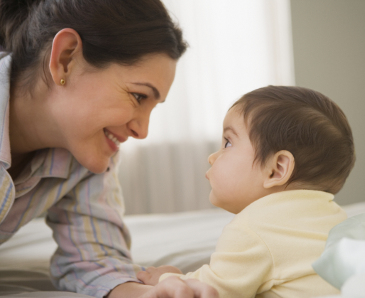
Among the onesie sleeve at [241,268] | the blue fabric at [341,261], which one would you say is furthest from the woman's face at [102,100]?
the blue fabric at [341,261]

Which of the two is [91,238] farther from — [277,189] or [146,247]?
[277,189]

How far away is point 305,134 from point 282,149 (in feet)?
0.18

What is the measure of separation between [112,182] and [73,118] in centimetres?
32

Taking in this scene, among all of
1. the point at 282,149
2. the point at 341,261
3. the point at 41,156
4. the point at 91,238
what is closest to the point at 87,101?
the point at 41,156

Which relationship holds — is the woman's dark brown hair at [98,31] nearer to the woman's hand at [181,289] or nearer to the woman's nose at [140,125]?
the woman's nose at [140,125]

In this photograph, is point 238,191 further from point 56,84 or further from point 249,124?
point 56,84

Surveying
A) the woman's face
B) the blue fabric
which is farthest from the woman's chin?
the blue fabric

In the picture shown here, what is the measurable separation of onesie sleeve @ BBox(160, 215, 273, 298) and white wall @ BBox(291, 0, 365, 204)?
2.94 m

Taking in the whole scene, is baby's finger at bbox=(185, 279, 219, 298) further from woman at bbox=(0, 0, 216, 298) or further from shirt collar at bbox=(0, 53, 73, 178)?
shirt collar at bbox=(0, 53, 73, 178)

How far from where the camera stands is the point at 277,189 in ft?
2.71

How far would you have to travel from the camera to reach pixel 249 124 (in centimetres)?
86

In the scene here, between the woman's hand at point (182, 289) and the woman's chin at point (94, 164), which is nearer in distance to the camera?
the woman's hand at point (182, 289)

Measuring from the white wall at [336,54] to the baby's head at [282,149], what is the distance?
8.85 feet

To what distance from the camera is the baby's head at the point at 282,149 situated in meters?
0.81
